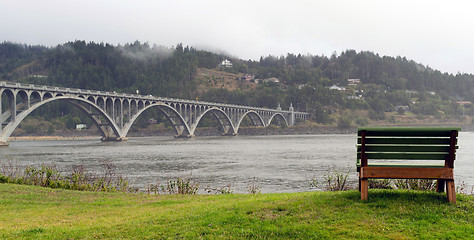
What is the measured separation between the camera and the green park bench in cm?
681

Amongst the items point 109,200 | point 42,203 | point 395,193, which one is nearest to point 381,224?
point 395,193


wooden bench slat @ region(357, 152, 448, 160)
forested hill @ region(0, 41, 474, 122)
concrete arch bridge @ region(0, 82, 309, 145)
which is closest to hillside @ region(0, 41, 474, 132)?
forested hill @ region(0, 41, 474, 122)

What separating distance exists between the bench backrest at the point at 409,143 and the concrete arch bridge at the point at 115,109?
5315cm

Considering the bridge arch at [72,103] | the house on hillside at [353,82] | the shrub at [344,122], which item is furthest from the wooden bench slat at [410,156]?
the house on hillside at [353,82]

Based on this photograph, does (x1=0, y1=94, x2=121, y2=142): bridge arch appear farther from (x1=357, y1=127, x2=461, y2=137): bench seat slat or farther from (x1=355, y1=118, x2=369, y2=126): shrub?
(x1=355, y1=118, x2=369, y2=126): shrub

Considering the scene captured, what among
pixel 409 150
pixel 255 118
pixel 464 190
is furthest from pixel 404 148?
pixel 255 118

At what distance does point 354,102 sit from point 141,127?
7343 cm

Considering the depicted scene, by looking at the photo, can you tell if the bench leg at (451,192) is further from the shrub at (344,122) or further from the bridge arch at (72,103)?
the shrub at (344,122)

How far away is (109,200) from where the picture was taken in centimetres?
1059

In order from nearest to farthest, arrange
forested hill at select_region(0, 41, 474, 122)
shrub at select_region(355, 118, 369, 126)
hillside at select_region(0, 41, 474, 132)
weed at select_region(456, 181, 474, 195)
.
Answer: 1. weed at select_region(456, 181, 474, 195)
2. shrub at select_region(355, 118, 369, 126)
3. hillside at select_region(0, 41, 474, 132)
4. forested hill at select_region(0, 41, 474, 122)

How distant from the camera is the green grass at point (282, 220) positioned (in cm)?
589

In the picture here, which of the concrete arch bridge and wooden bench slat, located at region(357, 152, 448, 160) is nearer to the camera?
wooden bench slat, located at region(357, 152, 448, 160)

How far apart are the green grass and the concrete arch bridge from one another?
5006 centimetres

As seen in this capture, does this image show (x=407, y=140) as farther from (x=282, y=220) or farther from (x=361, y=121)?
(x=361, y=121)
